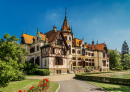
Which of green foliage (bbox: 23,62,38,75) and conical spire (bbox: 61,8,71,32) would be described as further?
conical spire (bbox: 61,8,71,32)

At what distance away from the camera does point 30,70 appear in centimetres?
3794

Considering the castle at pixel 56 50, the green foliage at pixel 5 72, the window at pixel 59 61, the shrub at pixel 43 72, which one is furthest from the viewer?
the window at pixel 59 61

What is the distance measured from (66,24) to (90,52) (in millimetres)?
20265

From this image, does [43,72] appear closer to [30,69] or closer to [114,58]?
[30,69]

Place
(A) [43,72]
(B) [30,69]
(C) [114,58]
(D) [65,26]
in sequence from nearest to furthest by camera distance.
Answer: (A) [43,72], (B) [30,69], (D) [65,26], (C) [114,58]

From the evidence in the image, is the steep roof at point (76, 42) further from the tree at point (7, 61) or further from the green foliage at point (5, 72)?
the green foliage at point (5, 72)

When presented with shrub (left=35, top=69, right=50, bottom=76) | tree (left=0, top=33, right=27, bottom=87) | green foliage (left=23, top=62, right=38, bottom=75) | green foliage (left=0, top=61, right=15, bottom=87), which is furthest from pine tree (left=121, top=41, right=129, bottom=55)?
green foliage (left=0, top=61, right=15, bottom=87)

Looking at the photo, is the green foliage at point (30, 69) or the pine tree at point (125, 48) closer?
the green foliage at point (30, 69)

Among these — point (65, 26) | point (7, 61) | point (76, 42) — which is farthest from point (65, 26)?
point (7, 61)

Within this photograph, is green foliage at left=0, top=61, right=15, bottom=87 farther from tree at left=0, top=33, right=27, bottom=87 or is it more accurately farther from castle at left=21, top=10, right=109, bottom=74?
castle at left=21, top=10, right=109, bottom=74

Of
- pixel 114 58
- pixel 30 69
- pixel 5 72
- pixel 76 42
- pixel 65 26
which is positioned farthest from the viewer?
pixel 114 58

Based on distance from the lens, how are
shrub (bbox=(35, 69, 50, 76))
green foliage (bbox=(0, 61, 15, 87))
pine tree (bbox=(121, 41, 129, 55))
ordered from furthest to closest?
pine tree (bbox=(121, 41, 129, 55)), shrub (bbox=(35, 69, 50, 76)), green foliage (bbox=(0, 61, 15, 87))

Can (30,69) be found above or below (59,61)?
below

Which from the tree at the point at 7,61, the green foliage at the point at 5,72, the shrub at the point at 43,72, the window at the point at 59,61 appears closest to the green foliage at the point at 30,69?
the shrub at the point at 43,72
